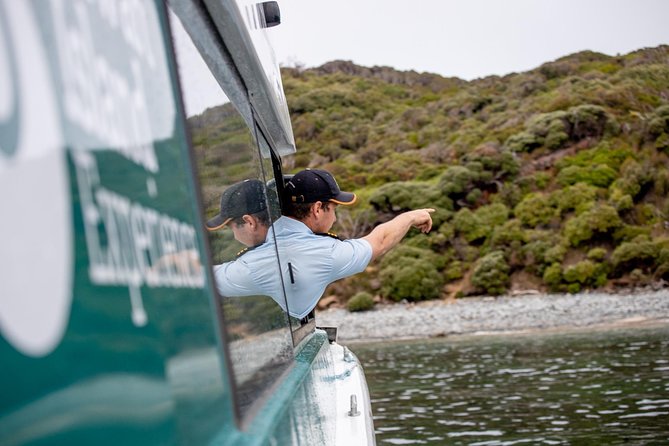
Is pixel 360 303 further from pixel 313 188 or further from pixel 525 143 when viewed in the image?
pixel 313 188

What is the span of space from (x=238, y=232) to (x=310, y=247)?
4.36 ft

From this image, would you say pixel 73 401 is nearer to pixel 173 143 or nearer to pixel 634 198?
pixel 173 143

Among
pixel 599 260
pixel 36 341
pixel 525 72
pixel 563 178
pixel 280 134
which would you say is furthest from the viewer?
pixel 525 72

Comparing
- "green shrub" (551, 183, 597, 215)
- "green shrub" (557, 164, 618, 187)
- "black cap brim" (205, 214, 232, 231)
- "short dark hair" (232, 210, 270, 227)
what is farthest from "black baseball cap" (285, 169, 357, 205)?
"green shrub" (557, 164, 618, 187)

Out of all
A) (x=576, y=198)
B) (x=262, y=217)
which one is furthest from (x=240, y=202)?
(x=576, y=198)

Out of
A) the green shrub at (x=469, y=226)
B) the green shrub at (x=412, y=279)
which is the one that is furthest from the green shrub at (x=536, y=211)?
the green shrub at (x=412, y=279)

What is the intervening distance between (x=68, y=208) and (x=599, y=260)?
38219 mm

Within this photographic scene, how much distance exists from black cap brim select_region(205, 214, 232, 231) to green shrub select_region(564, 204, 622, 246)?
37.8 metres

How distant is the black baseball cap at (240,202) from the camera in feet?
6.64

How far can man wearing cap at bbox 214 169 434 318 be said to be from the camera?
286 centimetres

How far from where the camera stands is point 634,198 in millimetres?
40312

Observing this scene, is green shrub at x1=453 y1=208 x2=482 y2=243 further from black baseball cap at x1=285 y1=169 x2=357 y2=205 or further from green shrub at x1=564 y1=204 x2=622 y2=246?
black baseball cap at x1=285 y1=169 x2=357 y2=205

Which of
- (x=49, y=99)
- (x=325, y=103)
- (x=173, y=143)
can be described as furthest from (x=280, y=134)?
(x=325, y=103)

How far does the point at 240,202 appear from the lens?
2.43 m
